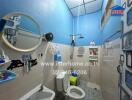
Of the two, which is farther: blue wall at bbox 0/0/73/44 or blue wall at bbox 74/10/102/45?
blue wall at bbox 74/10/102/45

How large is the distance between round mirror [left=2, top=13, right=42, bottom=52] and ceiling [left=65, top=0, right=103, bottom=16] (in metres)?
1.69

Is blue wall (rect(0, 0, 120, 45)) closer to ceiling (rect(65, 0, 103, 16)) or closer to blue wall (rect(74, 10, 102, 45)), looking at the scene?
blue wall (rect(74, 10, 102, 45))

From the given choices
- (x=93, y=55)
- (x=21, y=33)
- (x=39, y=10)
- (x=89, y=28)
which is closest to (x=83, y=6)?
(x=89, y=28)

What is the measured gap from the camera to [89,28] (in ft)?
10.4

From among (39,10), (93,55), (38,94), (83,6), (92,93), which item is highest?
(83,6)

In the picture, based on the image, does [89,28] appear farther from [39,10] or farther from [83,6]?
[39,10]

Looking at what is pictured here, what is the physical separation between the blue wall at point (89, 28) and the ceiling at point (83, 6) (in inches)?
7.4

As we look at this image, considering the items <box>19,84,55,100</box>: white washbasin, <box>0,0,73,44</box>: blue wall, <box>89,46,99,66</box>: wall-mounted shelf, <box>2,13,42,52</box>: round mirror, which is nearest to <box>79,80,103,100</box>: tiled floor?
<box>89,46,99,66</box>: wall-mounted shelf

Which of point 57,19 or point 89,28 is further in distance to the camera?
point 89,28

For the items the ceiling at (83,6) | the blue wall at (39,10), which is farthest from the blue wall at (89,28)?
the blue wall at (39,10)

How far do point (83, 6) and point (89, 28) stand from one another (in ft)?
2.46

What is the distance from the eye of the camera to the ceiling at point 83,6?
2559 mm

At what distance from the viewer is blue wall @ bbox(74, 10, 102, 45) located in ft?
10.1

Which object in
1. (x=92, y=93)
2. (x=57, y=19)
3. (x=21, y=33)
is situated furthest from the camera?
(x=92, y=93)
